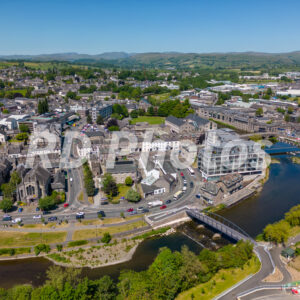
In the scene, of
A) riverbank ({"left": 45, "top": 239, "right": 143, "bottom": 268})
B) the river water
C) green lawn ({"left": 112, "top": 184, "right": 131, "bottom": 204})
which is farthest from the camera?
green lawn ({"left": 112, "top": 184, "right": 131, "bottom": 204})

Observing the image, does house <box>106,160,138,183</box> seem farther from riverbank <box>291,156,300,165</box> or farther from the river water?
riverbank <box>291,156,300,165</box>

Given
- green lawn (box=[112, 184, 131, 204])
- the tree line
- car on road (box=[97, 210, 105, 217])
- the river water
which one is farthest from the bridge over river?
car on road (box=[97, 210, 105, 217])

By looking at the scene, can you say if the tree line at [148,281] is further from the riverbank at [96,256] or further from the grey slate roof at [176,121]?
the grey slate roof at [176,121]

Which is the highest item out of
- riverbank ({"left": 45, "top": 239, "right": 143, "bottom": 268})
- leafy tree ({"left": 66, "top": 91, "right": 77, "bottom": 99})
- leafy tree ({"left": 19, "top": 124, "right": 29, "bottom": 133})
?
leafy tree ({"left": 66, "top": 91, "right": 77, "bottom": 99})

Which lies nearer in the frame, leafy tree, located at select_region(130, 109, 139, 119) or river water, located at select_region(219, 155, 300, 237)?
river water, located at select_region(219, 155, 300, 237)

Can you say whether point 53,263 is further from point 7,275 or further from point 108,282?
point 108,282

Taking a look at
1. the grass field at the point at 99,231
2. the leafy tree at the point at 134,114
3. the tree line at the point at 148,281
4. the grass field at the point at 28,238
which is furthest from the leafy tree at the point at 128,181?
the leafy tree at the point at 134,114
